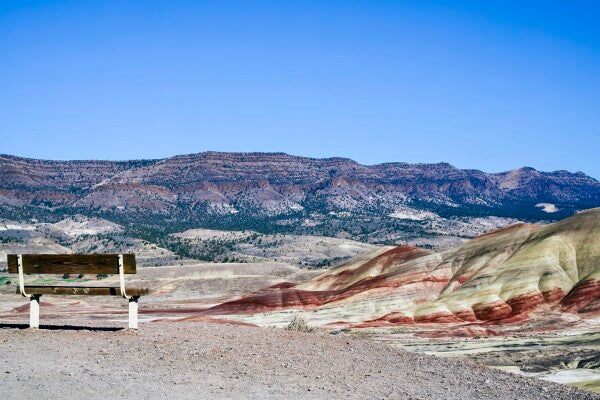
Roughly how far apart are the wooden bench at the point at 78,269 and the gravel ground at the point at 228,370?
0.77 m

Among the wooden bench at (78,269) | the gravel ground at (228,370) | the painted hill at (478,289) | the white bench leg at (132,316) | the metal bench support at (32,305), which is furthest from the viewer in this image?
the painted hill at (478,289)

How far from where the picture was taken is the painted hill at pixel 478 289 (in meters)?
39.5

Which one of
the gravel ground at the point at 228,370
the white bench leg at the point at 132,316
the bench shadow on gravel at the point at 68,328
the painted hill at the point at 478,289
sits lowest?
the painted hill at the point at 478,289

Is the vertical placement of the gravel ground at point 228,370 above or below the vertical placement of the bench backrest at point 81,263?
below

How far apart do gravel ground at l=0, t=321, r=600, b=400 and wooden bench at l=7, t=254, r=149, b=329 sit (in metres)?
0.77

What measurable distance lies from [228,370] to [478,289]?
3349 cm

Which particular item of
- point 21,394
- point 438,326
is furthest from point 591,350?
point 21,394

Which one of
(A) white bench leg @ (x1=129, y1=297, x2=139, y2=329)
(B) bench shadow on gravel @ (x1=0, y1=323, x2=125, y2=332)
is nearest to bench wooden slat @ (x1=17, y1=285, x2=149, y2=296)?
(A) white bench leg @ (x1=129, y1=297, x2=139, y2=329)

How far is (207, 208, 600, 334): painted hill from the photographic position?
1555 inches

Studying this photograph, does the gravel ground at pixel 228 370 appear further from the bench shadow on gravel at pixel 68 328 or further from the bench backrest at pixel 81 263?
the bench backrest at pixel 81 263

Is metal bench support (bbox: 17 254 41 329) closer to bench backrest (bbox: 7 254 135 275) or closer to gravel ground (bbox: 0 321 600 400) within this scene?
bench backrest (bbox: 7 254 135 275)

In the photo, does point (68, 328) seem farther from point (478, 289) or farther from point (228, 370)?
point (478, 289)

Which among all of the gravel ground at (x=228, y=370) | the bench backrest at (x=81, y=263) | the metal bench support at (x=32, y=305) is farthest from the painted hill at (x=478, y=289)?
the metal bench support at (x=32, y=305)

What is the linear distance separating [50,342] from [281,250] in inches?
5743
